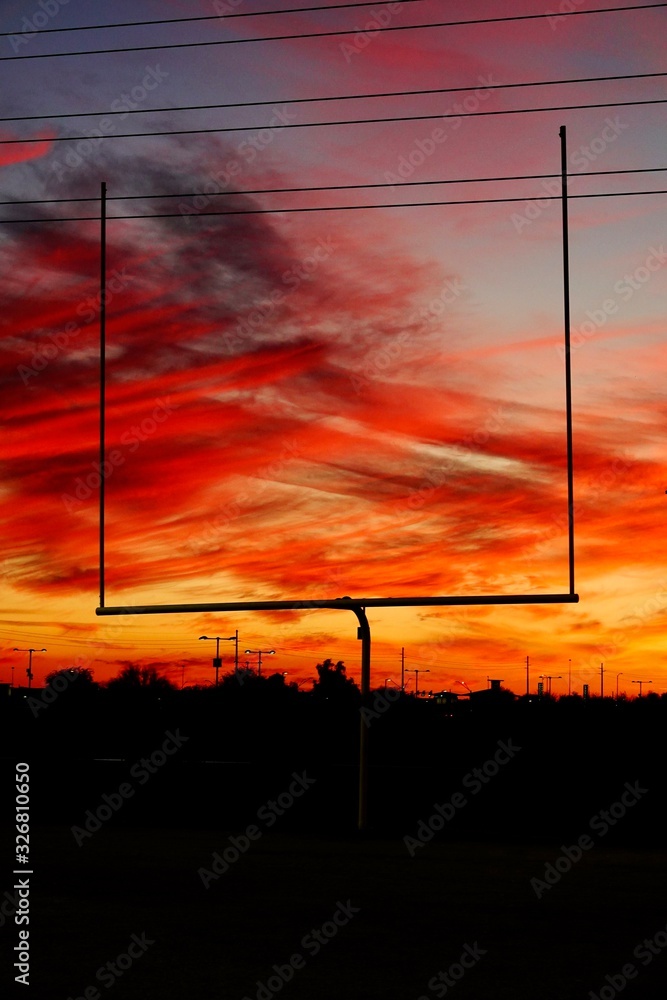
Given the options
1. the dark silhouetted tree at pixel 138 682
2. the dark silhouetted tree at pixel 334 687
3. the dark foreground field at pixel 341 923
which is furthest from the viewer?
the dark silhouetted tree at pixel 138 682

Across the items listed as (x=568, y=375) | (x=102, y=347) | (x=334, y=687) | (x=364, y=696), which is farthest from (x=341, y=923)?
(x=334, y=687)

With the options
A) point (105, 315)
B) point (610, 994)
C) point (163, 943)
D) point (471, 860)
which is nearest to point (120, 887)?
point (163, 943)

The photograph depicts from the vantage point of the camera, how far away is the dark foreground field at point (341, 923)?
5.53 metres

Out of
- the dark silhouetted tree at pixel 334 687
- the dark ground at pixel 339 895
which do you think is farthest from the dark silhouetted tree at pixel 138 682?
the dark ground at pixel 339 895

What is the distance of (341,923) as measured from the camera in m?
6.75

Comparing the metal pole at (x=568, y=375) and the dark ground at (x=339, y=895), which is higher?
the metal pole at (x=568, y=375)

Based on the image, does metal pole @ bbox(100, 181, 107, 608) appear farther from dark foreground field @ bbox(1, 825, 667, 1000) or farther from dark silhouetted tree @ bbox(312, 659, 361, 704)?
dark silhouetted tree @ bbox(312, 659, 361, 704)

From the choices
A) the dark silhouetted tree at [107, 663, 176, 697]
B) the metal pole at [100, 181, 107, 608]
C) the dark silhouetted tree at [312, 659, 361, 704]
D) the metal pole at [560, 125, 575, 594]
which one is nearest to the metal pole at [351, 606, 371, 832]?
the metal pole at [560, 125, 575, 594]

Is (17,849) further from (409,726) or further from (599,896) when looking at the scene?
(409,726)

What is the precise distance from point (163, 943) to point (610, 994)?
2.41 meters

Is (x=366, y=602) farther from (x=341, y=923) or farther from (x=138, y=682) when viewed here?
(x=138, y=682)

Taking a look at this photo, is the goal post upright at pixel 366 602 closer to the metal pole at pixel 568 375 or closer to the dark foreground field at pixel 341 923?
the metal pole at pixel 568 375

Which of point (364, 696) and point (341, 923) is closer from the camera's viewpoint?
point (341, 923)

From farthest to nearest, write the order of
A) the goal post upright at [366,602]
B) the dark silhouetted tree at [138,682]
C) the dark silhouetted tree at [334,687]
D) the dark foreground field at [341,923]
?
the dark silhouetted tree at [138,682] < the dark silhouetted tree at [334,687] < the goal post upright at [366,602] < the dark foreground field at [341,923]
